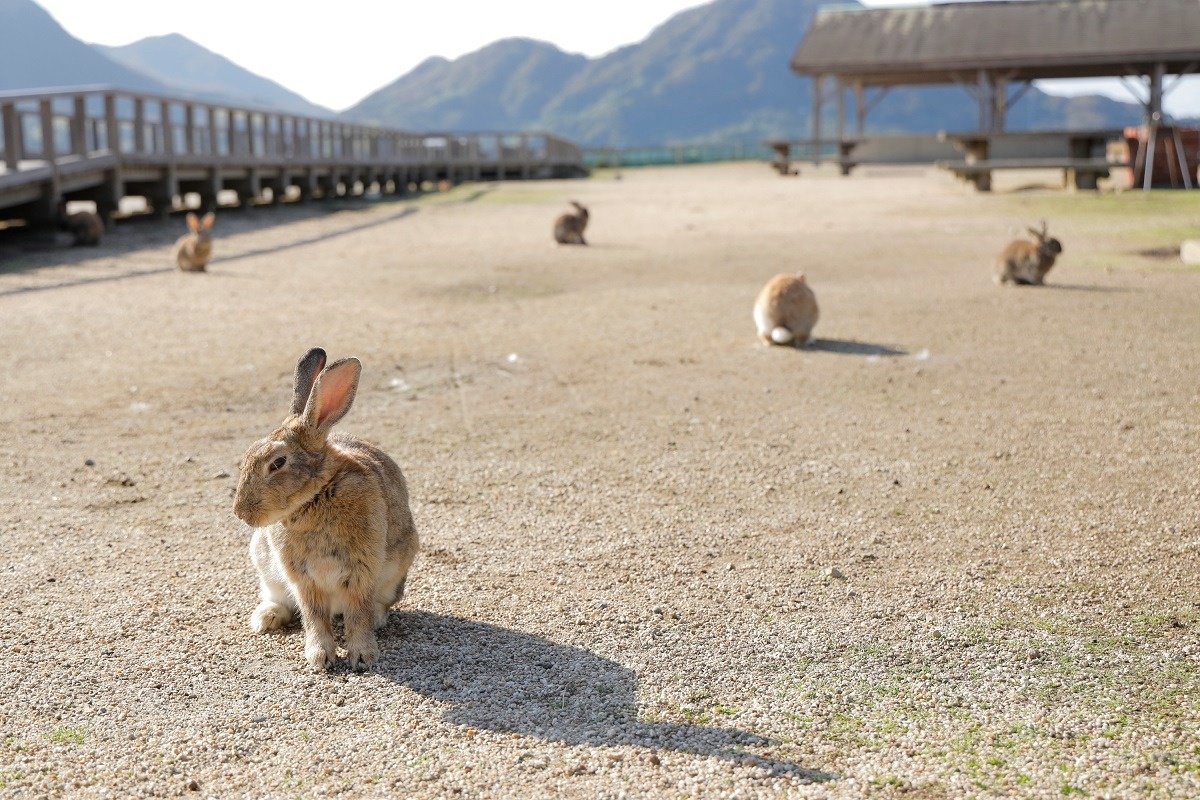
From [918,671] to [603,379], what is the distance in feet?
15.7

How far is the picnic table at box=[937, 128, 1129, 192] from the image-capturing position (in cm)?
2400

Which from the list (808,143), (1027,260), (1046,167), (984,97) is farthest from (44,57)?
(1027,260)

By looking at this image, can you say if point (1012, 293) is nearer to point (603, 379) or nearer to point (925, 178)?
point (603, 379)

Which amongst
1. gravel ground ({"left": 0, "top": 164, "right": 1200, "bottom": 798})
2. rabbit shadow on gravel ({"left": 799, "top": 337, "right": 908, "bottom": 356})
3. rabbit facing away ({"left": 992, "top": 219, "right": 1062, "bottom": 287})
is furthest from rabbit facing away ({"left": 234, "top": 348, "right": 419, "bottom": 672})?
rabbit facing away ({"left": 992, "top": 219, "right": 1062, "bottom": 287})

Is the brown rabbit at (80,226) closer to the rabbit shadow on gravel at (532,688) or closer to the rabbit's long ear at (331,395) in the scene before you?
the rabbit shadow on gravel at (532,688)

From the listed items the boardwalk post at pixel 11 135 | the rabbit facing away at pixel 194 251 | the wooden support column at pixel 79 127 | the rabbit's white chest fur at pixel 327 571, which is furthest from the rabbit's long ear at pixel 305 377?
the wooden support column at pixel 79 127

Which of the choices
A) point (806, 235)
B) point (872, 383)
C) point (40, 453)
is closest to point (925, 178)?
point (806, 235)

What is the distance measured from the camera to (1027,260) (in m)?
12.2

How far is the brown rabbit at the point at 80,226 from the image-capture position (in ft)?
55.2

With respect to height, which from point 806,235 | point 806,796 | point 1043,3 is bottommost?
point 806,796

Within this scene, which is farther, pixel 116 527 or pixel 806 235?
pixel 806 235

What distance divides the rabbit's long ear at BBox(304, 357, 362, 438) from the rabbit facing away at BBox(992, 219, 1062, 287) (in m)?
9.80

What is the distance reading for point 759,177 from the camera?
33.9 metres

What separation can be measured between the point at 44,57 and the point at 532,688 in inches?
7079
